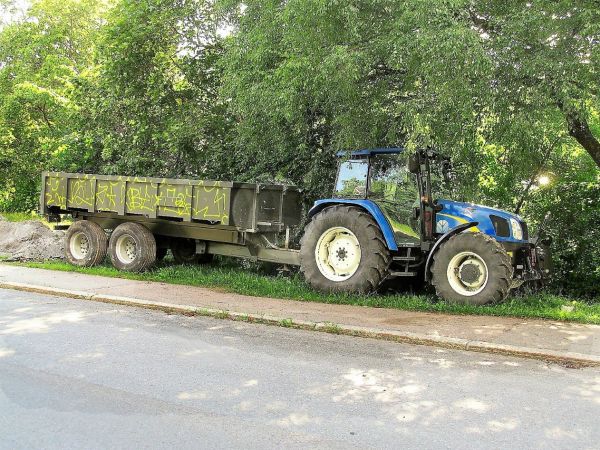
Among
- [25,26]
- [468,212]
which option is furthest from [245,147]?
[25,26]

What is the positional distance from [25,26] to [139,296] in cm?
2709

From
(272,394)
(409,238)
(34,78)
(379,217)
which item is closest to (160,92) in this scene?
(379,217)

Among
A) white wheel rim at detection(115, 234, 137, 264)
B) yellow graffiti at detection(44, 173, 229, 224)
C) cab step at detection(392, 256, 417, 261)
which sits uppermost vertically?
yellow graffiti at detection(44, 173, 229, 224)

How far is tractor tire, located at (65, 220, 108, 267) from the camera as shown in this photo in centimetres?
1370

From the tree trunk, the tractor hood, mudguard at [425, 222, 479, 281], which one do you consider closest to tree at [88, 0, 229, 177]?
the tractor hood

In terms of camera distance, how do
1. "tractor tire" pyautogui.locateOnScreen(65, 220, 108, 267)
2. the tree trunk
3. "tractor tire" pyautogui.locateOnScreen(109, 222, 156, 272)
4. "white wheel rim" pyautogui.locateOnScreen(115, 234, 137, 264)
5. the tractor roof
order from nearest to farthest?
1. the tractor roof
2. the tree trunk
3. "tractor tire" pyautogui.locateOnScreen(109, 222, 156, 272)
4. "white wheel rim" pyautogui.locateOnScreen(115, 234, 137, 264)
5. "tractor tire" pyautogui.locateOnScreen(65, 220, 108, 267)

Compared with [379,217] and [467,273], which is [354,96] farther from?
[467,273]

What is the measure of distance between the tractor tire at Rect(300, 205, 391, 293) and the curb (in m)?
2.04

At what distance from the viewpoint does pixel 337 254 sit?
10.4 metres

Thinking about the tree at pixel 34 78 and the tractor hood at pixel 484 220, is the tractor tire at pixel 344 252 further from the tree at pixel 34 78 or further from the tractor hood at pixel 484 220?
the tree at pixel 34 78

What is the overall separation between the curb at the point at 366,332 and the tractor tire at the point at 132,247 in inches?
96.6

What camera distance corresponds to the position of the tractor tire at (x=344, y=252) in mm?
9781

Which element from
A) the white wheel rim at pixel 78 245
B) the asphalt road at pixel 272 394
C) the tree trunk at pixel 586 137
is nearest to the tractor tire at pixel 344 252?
the asphalt road at pixel 272 394

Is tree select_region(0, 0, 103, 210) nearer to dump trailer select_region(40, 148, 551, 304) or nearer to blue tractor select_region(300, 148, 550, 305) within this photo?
dump trailer select_region(40, 148, 551, 304)
